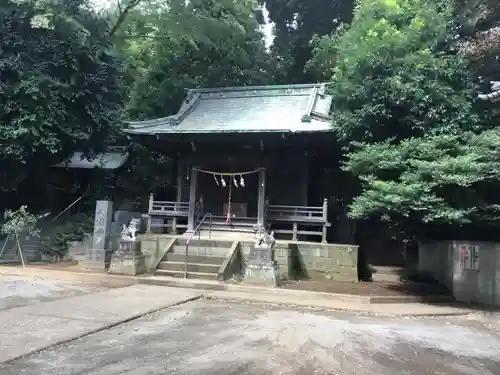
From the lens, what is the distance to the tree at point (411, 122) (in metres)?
10.7

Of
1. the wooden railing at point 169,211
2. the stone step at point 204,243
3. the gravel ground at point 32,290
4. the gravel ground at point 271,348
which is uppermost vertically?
the wooden railing at point 169,211

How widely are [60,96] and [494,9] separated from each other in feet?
52.7

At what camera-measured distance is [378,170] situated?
1223 cm

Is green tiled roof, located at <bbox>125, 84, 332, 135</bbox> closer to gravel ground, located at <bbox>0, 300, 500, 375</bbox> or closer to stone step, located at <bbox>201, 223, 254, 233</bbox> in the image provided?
stone step, located at <bbox>201, 223, 254, 233</bbox>

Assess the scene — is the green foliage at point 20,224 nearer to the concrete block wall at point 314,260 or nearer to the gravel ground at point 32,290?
the gravel ground at point 32,290

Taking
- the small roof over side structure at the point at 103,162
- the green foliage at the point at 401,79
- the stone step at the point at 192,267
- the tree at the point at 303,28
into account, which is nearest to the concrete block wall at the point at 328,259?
the stone step at the point at 192,267

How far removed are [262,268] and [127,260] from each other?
4368 millimetres

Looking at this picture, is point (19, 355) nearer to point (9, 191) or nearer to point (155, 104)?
point (9, 191)

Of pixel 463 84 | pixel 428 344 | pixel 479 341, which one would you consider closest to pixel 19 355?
pixel 428 344

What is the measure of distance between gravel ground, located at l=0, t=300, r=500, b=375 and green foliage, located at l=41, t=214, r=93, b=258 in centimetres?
1044

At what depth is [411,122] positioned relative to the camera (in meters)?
13.1

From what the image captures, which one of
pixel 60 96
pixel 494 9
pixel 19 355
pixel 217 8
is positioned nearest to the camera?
pixel 19 355

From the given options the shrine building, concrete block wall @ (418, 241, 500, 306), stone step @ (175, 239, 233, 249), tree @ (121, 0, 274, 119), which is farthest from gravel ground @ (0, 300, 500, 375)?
tree @ (121, 0, 274, 119)

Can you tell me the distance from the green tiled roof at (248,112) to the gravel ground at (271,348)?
8624mm
